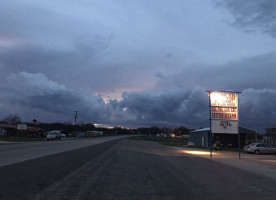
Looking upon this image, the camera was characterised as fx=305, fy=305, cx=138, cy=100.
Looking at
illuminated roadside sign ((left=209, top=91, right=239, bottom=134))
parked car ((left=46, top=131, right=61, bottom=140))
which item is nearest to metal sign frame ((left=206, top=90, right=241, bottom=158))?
illuminated roadside sign ((left=209, top=91, right=239, bottom=134))

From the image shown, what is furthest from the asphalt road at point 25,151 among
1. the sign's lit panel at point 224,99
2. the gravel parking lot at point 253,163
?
the sign's lit panel at point 224,99

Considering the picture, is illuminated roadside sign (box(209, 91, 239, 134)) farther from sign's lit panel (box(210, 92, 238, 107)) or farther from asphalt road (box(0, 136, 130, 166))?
asphalt road (box(0, 136, 130, 166))

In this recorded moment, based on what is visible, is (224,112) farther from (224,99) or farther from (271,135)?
(271,135)

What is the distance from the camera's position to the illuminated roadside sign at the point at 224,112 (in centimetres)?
2797

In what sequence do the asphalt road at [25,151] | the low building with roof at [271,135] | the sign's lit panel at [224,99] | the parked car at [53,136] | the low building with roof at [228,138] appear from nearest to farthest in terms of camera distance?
the asphalt road at [25,151] → the sign's lit panel at [224,99] → the low building with roof at [271,135] → the low building with roof at [228,138] → the parked car at [53,136]

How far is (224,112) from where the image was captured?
28219 mm

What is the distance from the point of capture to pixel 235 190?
9.70 m

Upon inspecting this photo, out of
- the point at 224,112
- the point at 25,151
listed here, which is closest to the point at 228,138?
the point at 224,112

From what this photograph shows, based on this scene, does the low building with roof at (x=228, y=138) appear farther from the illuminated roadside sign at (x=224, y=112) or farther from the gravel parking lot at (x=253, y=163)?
the gravel parking lot at (x=253, y=163)

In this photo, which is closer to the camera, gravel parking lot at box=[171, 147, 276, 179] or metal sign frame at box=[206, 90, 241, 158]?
gravel parking lot at box=[171, 147, 276, 179]

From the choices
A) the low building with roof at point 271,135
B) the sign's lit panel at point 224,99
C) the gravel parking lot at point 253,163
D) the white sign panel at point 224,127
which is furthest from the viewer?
the low building with roof at point 271,135

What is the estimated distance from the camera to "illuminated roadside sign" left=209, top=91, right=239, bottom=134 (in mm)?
27969

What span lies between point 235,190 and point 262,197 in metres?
1.13

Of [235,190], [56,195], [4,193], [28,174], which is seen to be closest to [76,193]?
[56,195]
